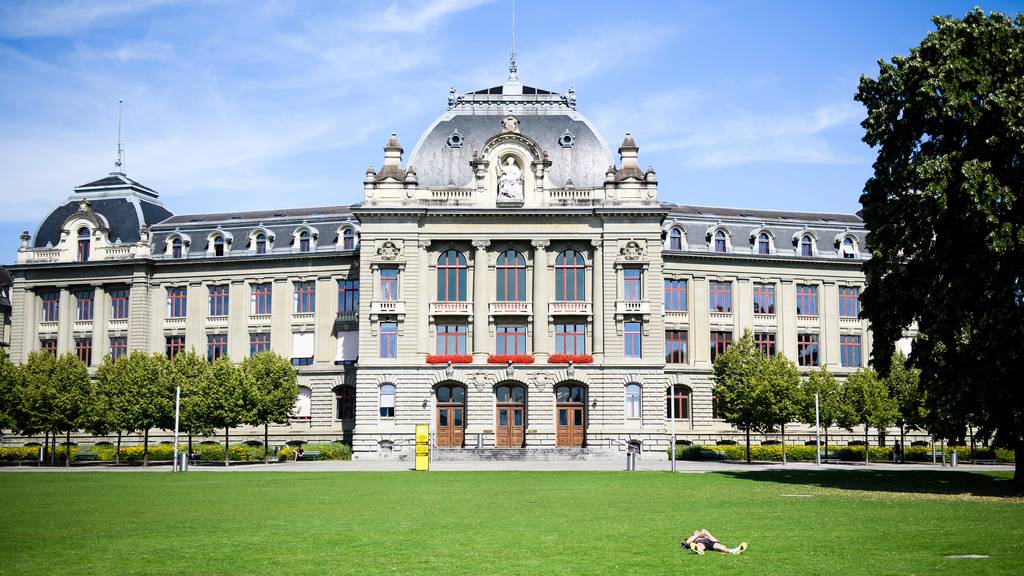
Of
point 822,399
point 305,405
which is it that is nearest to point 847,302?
point 822,399

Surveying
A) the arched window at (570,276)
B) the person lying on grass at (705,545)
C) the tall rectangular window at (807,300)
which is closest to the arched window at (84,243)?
the arched window at (570,276)

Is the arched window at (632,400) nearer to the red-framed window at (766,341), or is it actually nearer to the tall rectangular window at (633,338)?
the tall rectangular window at (633,338)

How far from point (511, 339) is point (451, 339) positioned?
461 centimetres

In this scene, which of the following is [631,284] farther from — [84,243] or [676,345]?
[84,243]

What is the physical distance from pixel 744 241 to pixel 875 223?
5039cm

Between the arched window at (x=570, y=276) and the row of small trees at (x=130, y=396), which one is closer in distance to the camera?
the row of small trees at (x=130, y=396)

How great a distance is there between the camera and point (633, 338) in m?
80.1

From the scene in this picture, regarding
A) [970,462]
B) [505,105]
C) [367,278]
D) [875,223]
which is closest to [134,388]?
[367,278]

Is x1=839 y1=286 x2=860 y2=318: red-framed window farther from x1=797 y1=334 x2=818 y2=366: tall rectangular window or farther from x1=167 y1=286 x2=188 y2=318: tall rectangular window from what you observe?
x1=167 y1=286 x2=188 y2=318: tall rectangular window

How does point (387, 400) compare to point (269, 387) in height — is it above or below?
below

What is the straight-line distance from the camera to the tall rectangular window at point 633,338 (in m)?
79.9

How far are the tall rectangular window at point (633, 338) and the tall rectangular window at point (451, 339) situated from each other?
12.4 m

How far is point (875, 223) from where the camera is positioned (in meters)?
44.1

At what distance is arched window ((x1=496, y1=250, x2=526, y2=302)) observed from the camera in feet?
267
